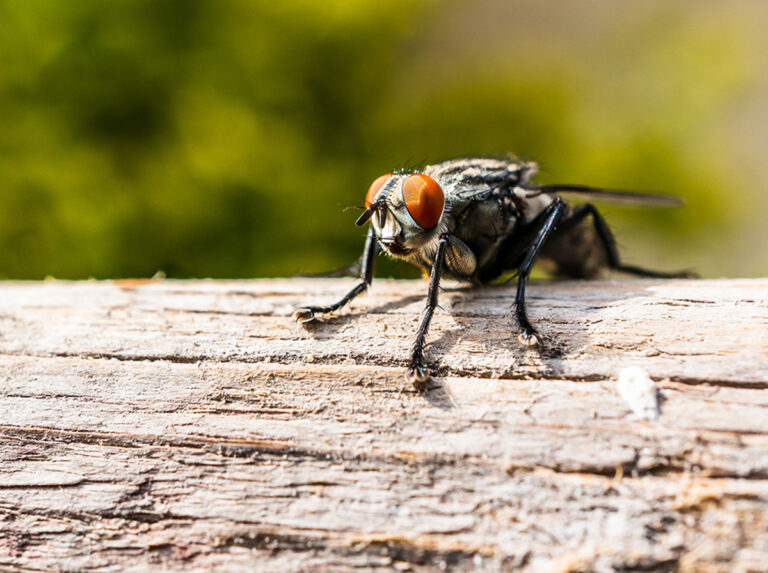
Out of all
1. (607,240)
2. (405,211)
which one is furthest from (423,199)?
(607,240)

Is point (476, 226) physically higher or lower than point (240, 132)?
lower

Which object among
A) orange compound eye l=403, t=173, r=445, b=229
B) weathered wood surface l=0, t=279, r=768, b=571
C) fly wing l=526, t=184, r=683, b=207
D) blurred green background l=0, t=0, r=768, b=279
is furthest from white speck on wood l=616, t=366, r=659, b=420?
blurred green background l=0, t=0, r=768, b=279

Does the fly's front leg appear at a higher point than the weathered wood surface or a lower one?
higher

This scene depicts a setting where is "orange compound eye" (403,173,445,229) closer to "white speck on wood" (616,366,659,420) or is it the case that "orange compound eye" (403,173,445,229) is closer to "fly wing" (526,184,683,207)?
"fly wing" (526,184,683,207)

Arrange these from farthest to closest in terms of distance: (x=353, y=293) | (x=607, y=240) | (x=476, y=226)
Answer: (x=607, y=240)
(x=476, y=226)
(x=353, y=293)

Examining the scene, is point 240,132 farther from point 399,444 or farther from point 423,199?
point 399,444

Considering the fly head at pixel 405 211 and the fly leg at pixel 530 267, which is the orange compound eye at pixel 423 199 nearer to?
the fly head at pixel 405 211

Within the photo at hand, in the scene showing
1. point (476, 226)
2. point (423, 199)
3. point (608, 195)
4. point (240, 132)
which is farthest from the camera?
point (240, 132)
